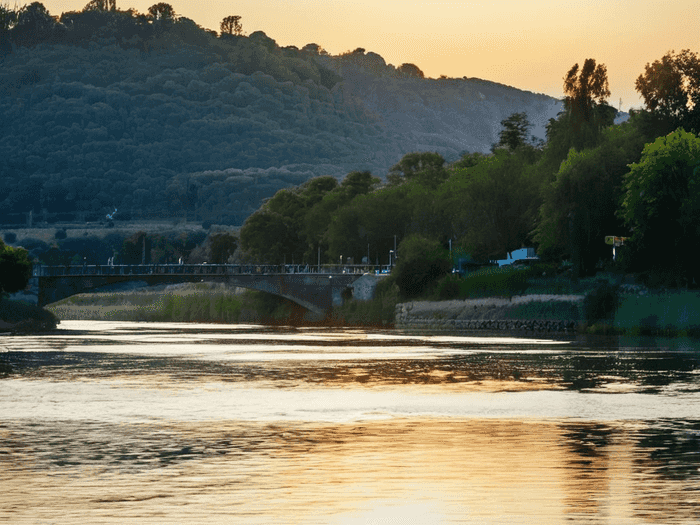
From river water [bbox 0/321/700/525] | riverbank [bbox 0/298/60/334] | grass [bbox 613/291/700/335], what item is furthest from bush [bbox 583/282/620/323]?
riverbank [bbox 0/298/60/334]

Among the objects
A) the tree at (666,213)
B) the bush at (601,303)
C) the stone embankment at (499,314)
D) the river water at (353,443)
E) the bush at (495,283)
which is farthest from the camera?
the bush at (495,283)

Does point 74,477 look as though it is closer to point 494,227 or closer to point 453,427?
point 453,427

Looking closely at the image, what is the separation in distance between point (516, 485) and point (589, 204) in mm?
106768

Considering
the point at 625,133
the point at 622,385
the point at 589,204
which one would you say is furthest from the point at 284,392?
the point at 625,133

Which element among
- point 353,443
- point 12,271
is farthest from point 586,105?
point 353,443

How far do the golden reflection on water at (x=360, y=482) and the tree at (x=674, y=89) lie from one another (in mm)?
105296

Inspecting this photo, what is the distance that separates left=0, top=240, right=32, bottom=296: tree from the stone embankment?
47.8m

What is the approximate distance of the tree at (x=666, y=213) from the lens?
119m

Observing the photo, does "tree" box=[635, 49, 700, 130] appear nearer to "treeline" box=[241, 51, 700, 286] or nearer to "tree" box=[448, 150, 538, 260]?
"treeline" box=[241, 51, 700, 286]

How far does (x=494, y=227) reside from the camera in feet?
578

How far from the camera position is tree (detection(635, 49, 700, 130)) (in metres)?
139

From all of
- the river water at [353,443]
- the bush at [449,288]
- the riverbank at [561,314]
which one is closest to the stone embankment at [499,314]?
the riverbank at [561,314]

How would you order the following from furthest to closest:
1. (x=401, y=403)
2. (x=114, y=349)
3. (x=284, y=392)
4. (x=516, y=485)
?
(x=114, y=349)
(x=284, y=392)
(x=401, y=403)
(x=516, y=485)

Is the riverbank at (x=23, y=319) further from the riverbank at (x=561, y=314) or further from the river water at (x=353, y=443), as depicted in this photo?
the river water at (x=353, y=443)
